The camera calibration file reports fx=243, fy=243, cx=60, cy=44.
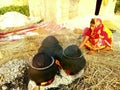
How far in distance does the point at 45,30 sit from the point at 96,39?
1.75 meters

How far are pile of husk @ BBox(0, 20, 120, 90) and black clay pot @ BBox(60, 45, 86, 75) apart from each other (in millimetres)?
252

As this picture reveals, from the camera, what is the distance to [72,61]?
3100 mm

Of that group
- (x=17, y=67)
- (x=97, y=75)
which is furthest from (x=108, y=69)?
(x=17, y=67)

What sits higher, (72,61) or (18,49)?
(72,61)

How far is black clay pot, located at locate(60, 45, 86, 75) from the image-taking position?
311 cm

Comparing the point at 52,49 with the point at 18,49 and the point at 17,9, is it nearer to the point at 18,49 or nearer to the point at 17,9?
the point at 18,49

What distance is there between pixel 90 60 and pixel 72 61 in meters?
0.88

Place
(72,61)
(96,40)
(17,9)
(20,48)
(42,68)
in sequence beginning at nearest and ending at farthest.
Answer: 1. (42,68)
2. (72,61)
3. (96,40)
4. (20,48)
5. (17,9)

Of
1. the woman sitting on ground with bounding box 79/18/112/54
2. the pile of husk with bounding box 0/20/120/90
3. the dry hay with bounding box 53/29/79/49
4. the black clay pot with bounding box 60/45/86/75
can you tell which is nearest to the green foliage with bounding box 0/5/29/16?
the dry hay with bounding box 53/29/79/49

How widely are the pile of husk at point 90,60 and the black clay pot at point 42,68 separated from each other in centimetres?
48

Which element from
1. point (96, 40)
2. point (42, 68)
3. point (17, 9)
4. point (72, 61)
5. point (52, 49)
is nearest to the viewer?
point (42, 68)

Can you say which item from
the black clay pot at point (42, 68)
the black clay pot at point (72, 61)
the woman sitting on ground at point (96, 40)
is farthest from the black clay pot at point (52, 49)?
the woman sitting on ground at point (96, 40)

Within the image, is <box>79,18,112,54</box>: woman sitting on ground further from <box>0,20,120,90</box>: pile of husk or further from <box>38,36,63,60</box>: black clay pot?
<box>38,36,63,60</box>: black clay pot

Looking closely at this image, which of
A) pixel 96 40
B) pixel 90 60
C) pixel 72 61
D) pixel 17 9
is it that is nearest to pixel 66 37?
pixel 96 40
